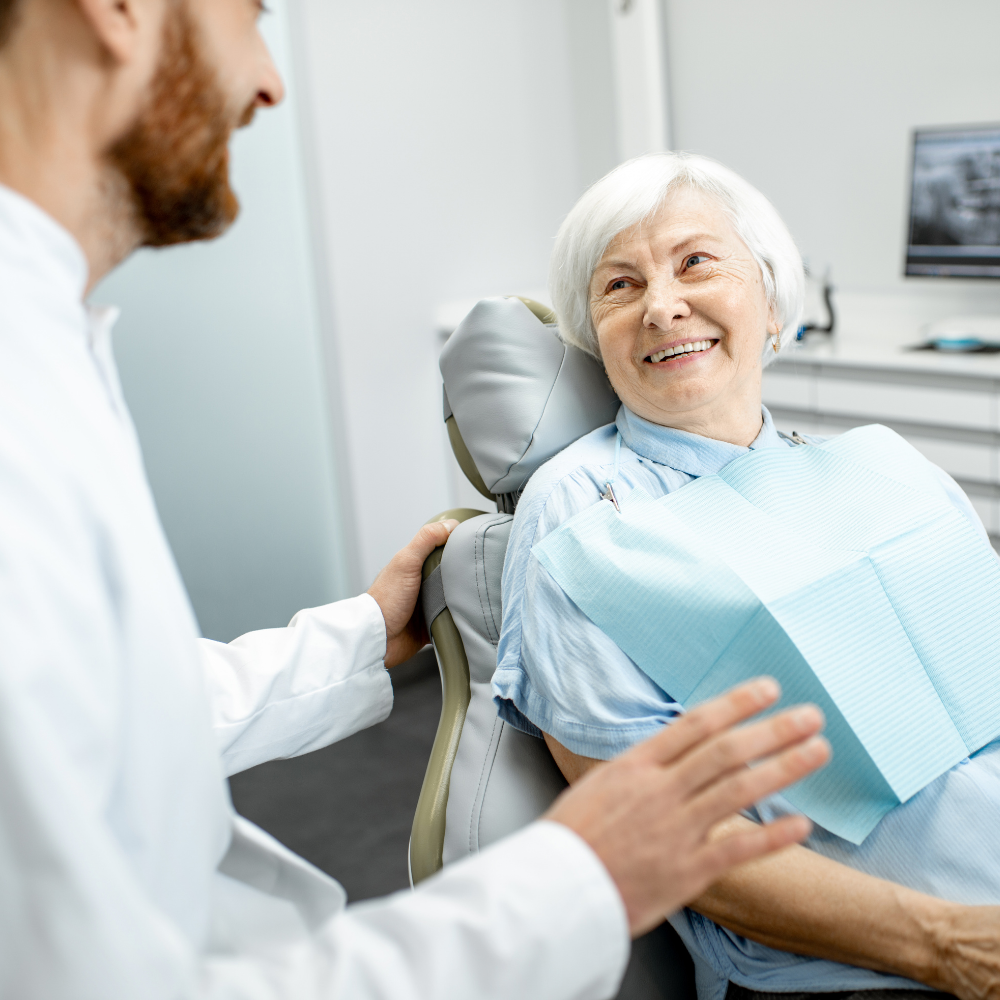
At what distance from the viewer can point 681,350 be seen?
128cm

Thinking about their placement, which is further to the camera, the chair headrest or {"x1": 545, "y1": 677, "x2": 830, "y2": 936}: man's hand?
the chair headrest

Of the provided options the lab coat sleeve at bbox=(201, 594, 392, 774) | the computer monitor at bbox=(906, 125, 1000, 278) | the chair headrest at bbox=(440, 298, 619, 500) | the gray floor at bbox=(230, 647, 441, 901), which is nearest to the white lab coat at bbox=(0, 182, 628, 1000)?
the lab coat sleeve at bbox=(201, 594, 392, 774)

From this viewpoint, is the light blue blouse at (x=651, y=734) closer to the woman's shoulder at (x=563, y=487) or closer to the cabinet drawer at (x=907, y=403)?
the woman's shoulder at (x=563, y=487)

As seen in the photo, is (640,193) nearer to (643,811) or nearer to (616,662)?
(616,662)

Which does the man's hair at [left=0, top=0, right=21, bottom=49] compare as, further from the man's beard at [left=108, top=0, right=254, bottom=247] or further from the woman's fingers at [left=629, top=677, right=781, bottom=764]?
the woman's fingers at [left=629, top=677, right=781, bottom=764]

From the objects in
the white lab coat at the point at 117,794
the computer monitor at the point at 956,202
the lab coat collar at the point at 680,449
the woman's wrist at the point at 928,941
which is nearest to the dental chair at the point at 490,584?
the lab coat collar at the point at 680,449

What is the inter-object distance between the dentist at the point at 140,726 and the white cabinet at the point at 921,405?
2096 millimetres

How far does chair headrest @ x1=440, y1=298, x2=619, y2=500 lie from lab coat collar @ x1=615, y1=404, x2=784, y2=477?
110 mm

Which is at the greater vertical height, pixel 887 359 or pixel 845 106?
pixel 845 106

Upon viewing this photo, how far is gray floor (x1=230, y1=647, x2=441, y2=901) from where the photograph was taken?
7.23 ft

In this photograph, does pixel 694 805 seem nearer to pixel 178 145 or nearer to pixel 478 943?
pixel 478 943

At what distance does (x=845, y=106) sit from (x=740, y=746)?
3027mm

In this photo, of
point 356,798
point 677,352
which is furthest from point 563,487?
point 356,798

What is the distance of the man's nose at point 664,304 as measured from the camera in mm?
1241
